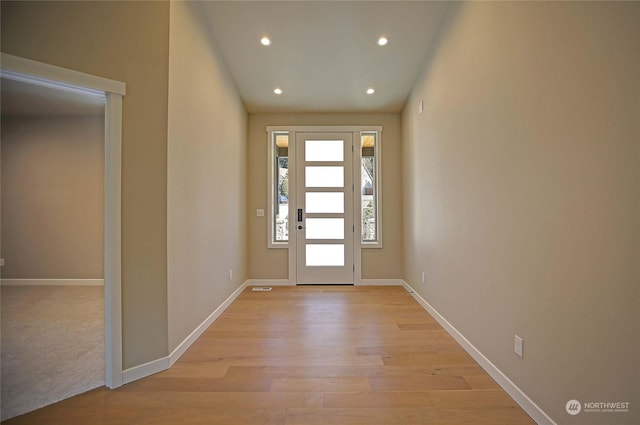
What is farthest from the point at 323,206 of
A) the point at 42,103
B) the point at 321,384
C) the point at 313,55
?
the point at 42,103

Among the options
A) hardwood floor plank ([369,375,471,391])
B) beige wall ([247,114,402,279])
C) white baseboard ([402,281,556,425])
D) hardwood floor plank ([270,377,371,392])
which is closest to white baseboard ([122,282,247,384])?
hardwood floor plank ([270,377,371,392])

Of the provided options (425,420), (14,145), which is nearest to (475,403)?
(425,420)

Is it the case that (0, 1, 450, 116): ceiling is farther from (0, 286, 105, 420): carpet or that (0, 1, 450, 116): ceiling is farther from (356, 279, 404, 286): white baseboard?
(356, 279, 404, 286): white baseboard

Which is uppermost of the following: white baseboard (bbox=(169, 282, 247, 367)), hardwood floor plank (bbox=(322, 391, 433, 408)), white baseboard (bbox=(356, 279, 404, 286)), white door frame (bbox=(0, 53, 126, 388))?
white door frame (bbox=(0, 53, 126, 388))

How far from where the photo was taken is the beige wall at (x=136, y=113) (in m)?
1.59

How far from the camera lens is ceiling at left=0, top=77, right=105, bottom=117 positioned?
3457mm

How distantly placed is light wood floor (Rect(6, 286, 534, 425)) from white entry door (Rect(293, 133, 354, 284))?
161 cm

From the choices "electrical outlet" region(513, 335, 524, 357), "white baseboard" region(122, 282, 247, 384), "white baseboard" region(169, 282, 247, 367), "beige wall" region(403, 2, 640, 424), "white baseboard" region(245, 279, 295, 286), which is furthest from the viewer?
"white baseboard" region(245, 279, 295, 286)

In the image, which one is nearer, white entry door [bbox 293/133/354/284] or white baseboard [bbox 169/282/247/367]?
white baseboard [bbox 169/282/247/367]

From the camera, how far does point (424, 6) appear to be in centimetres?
234

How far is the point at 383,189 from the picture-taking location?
427cm

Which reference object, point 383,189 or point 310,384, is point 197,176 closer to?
Result: point 310,384

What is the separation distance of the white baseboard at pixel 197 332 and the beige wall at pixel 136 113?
0.11 meters

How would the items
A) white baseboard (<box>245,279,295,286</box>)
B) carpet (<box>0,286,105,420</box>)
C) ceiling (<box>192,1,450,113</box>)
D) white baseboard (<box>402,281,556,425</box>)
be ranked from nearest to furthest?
1. white baseboard (<box>402,281,556,425</box>)
2. carpet (<box>0,286,105,420</box>)
3. ceiling (<box>192,1,450,113</box>)
4. white baseboard (<box>245,279,295,286</box>)
